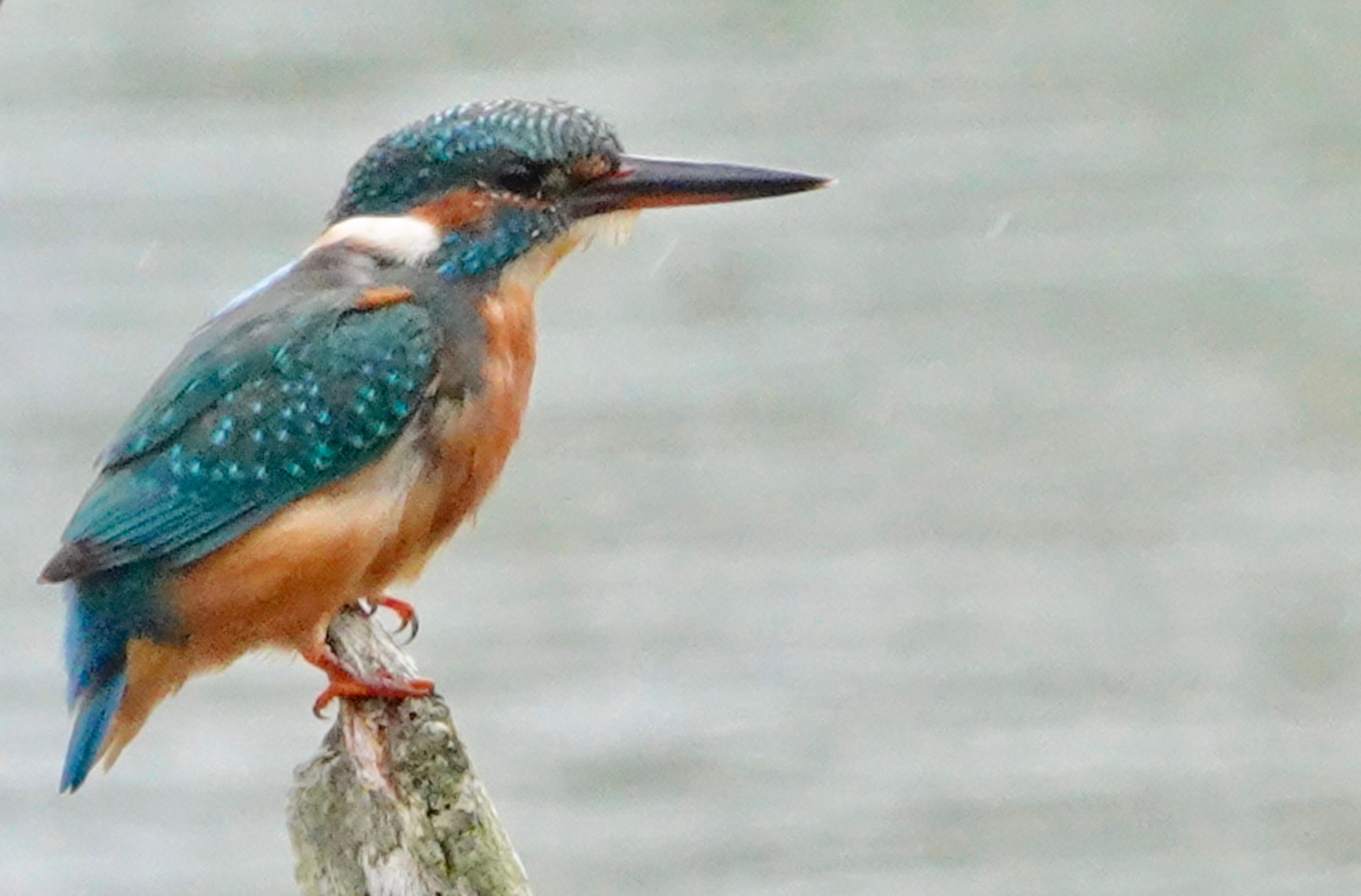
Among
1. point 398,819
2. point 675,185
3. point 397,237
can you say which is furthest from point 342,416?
point 398,819

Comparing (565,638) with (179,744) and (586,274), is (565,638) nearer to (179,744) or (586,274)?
(179,744)

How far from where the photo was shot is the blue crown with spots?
3.64 m

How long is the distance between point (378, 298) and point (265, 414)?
198 millimetres

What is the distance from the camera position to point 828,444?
312 inches

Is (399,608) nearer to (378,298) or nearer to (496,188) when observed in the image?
(378,298)

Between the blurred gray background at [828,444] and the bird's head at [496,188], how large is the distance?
3.12 metres

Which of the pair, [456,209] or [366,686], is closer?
[366,686]

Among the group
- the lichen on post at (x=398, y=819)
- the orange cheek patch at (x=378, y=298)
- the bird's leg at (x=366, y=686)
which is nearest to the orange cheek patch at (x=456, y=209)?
the orange cheek patch at (x=378, y=298)

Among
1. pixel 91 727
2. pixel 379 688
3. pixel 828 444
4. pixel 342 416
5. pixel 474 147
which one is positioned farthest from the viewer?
pixel 828 444

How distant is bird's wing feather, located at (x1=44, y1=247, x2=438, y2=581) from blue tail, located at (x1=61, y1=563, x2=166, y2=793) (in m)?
0.06

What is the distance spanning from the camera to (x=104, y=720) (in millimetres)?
3412

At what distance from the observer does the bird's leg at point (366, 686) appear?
3.18 metres

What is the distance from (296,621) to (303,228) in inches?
194

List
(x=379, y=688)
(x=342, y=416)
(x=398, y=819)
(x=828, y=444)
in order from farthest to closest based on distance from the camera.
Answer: (x=828, y=444)
(x=342, y=416)
(x=379, y=688)
(x=398, y=819)
